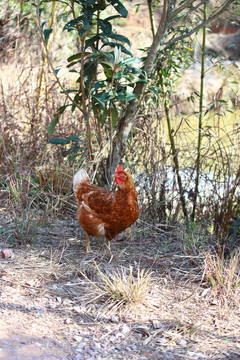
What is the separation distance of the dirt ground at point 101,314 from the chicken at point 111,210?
0.20 metres

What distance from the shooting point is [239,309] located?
101 inches

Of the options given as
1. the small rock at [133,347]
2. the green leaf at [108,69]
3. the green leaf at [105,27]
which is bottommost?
the small rock at [133,347]

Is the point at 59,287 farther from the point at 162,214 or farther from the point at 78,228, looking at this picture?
the point at 162,214

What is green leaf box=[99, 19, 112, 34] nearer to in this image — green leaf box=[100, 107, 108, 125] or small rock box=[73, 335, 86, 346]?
green leaf box=[100, 107, 108, 125]

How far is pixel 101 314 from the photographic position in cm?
245

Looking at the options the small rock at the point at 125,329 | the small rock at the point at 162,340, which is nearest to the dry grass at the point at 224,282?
the small rock at the point at 162,340

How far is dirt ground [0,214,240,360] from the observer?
→ 7.00 feet

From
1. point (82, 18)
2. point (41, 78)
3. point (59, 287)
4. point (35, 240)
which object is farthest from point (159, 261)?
point (41, 78)

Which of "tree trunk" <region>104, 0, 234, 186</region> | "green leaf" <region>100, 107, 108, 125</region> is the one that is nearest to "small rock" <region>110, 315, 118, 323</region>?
"tree trunk" <region>104, 0, 234, 186</region>

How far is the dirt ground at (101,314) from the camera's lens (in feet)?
7.00

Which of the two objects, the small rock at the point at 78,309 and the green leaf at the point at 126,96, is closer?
the small rock at the point at 78,309

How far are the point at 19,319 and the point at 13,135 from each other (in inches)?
108

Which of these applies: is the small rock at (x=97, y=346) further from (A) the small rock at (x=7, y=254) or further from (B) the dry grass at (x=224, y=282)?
(A) the small rock at (x=7, y=254)

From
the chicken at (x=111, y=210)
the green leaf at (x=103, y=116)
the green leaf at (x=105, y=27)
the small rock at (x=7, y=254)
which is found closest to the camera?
the small rock at (x=7, y=254)
